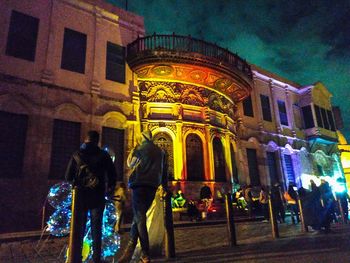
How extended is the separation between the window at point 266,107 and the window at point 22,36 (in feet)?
53.5

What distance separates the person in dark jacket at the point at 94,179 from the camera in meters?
3.43

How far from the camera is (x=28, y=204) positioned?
1025cm

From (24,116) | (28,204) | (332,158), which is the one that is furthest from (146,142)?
(332,158)

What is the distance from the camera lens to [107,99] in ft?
43.9

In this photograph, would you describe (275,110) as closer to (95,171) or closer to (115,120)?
(115,120)

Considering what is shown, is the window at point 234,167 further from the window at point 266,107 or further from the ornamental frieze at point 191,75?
the window at point 266,107

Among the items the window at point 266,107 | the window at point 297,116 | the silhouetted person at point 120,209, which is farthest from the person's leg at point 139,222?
the window at point 297,116

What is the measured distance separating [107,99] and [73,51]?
293 centimetres

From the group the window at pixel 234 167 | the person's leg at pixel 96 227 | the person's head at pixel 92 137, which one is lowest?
the person's leg at pixel 96 227

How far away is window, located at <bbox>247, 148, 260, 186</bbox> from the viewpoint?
60.8 feet

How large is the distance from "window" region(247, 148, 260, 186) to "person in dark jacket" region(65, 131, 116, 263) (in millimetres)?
16164

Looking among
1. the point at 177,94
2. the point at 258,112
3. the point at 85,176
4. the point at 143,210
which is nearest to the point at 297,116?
the point at 258,112

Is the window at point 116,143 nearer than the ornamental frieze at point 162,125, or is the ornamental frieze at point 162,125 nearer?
the window at point 116,143

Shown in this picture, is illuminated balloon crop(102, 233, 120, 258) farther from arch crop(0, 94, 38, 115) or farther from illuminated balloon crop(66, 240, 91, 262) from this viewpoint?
arch crop(0, 94, 38, 115)
